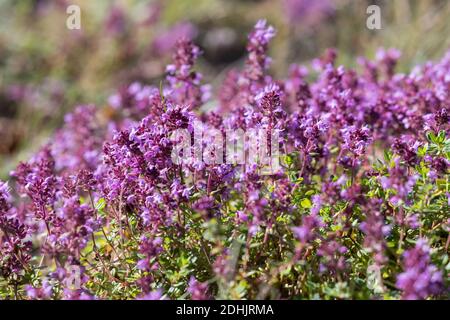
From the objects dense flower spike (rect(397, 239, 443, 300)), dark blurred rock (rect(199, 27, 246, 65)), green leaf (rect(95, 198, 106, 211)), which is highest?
dark blurred rock (rect(199, 27, 246, 65))

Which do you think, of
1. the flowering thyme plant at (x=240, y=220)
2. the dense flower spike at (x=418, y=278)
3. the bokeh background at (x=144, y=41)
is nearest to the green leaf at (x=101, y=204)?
the flowering thyme plant at (x=240, y=220)

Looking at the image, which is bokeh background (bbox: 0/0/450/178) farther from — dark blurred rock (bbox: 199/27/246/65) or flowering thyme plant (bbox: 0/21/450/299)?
flowering thyme plant (bbox: 0/21/450/299)

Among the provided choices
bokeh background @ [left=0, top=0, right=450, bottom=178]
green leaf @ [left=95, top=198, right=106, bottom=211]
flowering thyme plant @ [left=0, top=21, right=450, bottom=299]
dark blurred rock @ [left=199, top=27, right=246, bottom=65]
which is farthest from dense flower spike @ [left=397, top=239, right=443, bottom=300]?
dark blurred rock @ [left=199, top=27, right=246, bottom=65]

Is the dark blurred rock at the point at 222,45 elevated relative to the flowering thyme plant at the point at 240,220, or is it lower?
elevated

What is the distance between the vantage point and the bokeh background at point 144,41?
263 inches

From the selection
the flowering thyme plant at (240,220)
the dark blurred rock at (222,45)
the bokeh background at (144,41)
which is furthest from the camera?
the dark blurred rock at (222,45)

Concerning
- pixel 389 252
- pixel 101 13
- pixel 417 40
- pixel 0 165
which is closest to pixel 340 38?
pixel 417 40

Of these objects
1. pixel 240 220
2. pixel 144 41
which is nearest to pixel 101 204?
pixel 240 220

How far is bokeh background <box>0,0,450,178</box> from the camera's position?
6688 millimetres

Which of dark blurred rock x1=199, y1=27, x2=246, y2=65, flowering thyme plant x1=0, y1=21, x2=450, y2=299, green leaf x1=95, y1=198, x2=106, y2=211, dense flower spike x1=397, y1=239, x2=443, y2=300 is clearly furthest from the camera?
dark blurred rock x1=199, y1=27, x2=246, y2=65

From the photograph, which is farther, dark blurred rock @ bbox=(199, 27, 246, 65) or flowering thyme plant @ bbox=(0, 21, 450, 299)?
dark blurred rock @ bbox=(199, 27, 246, 65)

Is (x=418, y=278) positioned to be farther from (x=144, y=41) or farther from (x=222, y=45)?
(x=144, y=41)

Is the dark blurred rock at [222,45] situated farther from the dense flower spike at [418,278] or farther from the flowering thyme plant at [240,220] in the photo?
the dense flower spike at [418,278]

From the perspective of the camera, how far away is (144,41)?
28.0ft
